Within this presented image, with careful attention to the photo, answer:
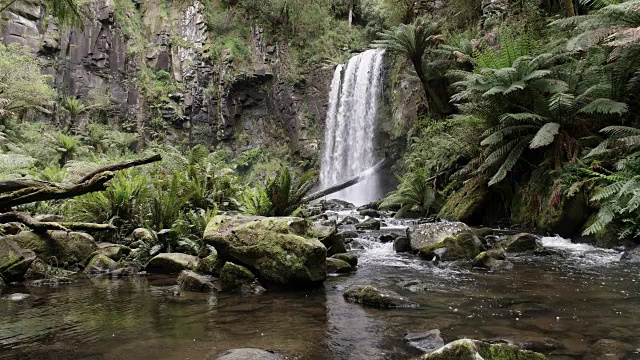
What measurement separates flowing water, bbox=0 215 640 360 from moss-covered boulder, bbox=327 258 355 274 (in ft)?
1.08

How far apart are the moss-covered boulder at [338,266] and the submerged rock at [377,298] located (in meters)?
1.35

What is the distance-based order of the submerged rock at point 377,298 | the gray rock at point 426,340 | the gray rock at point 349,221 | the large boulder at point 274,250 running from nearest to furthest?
1. the gray rock at point 426,340
2. the submerged rock at point 377,298
3. the large boulder at point 274,250
4. the gray rock at point 349,221

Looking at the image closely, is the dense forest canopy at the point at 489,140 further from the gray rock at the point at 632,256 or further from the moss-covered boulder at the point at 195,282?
the moss-covered boulder at the point at 195,282

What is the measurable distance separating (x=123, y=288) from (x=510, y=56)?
7.80m

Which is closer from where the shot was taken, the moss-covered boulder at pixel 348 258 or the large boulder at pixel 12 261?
the large boulder at pixel 12 261

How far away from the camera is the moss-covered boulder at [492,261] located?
212 inches

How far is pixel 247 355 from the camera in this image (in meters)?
2.43

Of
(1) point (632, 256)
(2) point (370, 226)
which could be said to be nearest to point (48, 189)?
(2) point (370, 226)

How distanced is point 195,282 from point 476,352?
324cm

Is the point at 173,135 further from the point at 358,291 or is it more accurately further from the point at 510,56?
the point at 358,291

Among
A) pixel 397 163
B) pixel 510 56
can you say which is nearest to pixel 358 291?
pixel 510 56

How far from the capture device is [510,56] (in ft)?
26.6

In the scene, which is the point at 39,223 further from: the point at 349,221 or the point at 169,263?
the point at 349,221

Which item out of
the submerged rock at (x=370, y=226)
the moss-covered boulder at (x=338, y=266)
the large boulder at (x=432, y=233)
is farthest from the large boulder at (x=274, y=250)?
the submerged rock at (x=370, y=226)
